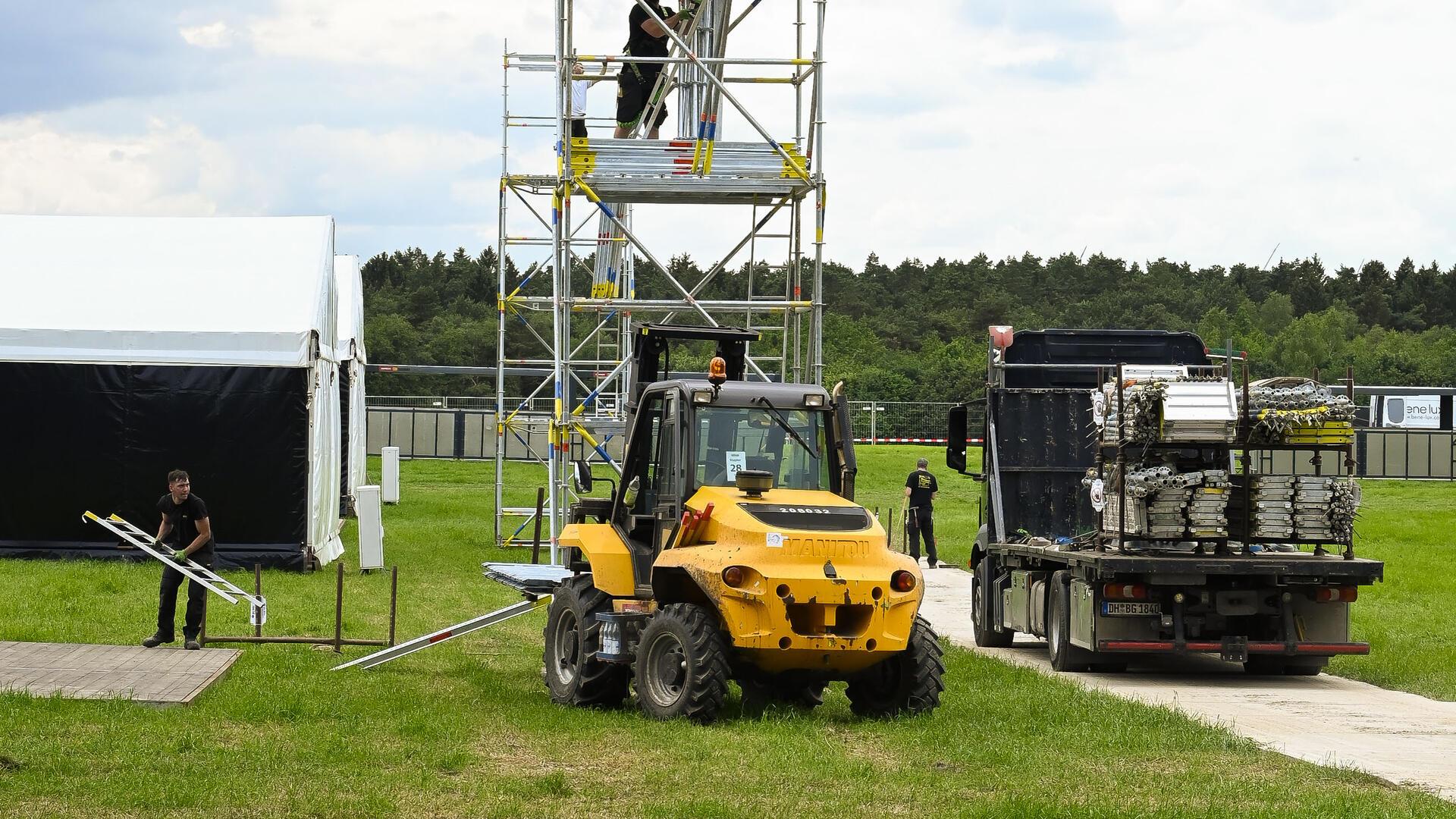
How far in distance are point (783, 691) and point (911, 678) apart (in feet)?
4.10

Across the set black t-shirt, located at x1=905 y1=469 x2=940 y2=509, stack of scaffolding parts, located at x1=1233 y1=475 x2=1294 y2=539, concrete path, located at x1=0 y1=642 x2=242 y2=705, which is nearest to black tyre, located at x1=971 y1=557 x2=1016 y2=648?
stack of scaffolding parts, located at x1=1233 y1=475 x2=1294 y2=539

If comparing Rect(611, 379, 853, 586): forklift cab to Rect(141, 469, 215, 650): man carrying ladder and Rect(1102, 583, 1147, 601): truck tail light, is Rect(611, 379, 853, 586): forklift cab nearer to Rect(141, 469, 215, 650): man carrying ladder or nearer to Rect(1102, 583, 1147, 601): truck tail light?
Rect(1102, 583, 1147, 601): truck tail light

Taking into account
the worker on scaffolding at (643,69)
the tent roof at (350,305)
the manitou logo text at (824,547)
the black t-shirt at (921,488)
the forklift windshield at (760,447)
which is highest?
the worker on scaffolding at (643,69)

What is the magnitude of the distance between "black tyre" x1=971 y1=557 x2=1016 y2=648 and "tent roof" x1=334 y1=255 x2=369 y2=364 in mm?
18167

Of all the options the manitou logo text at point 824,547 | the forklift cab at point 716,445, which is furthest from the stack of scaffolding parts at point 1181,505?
the manitou logo text at point 824,547

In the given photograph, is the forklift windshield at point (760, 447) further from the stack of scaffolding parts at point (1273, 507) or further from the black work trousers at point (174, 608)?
the black work trousers at point (174, 608)

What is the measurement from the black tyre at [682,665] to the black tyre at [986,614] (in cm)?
720

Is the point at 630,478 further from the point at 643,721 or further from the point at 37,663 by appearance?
the point at 37,663

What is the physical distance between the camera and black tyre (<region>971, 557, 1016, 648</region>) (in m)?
18.0

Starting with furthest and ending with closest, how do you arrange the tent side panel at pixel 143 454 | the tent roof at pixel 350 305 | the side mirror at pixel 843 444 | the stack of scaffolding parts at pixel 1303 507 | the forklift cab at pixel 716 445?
1. the tent roof at pixel 350 305
2. the tent side panel at pixel 143 454
3. the stack of scaffolding parts at pixel 1303 507
4. the side mirror at pixel 843 444
5. the forklift cab at pixel 716 445

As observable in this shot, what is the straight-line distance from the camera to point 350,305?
34.6 metres

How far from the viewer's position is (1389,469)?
5966cm

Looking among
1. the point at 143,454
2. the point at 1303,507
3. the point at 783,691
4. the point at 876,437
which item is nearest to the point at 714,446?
the point at 783,691

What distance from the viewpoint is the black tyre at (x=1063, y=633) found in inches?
610
